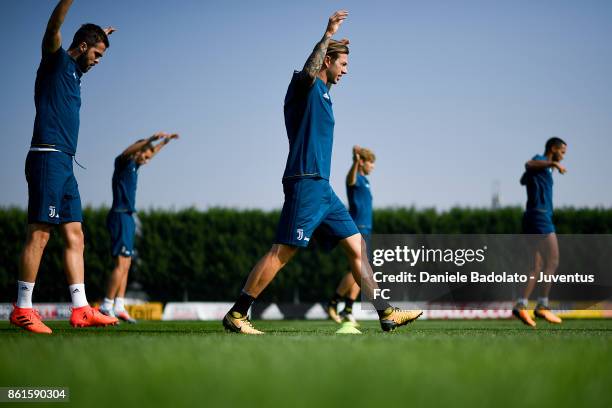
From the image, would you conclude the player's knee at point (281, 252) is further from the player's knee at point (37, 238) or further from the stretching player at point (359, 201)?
the stretching player at point (359, 201)

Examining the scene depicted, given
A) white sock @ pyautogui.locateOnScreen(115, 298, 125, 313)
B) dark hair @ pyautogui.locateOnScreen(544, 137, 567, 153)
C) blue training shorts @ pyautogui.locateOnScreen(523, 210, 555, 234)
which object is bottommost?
white sock @ pyautogui.locateOnScreen(115, 298, 125, 313)

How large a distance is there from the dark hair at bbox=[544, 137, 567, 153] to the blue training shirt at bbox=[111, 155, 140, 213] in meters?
6.95

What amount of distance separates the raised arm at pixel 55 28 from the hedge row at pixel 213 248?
1579cm

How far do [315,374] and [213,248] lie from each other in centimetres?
2012

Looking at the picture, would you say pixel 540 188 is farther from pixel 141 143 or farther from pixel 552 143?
pixel 141 143

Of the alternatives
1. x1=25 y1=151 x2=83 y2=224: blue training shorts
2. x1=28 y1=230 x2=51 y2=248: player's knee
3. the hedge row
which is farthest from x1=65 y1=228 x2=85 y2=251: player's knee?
the hedge row

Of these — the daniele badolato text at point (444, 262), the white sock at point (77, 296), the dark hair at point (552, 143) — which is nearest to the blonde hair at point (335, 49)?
the white sock at point (77, 296)

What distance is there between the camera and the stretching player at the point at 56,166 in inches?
284

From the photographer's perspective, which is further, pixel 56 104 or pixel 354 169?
pixel 354 169

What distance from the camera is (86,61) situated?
7.73m

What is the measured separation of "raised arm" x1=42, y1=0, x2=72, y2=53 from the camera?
682 cm

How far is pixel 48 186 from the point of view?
23.7 feet

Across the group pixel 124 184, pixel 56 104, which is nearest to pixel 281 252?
pixel 56 104

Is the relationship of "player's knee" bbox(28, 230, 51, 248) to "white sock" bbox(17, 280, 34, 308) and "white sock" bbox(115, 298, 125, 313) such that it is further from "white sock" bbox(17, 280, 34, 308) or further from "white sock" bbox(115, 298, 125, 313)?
"white sock" bbox(115, 298, 125, 313)
